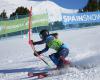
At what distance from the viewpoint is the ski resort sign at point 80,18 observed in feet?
104

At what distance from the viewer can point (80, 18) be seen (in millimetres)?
32344

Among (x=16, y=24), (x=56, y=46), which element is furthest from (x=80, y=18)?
(x=56, y=46)

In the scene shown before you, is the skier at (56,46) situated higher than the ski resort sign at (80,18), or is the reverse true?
the skier at (56,46)

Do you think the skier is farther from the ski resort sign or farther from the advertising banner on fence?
the ski resort sign

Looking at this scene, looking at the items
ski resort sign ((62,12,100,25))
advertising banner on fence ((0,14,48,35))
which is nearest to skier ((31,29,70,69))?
advertising banner on fence ((0,14,48,35))

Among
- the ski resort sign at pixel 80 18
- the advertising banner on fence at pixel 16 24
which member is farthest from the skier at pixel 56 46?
the ski resort sign at pixel 80 18

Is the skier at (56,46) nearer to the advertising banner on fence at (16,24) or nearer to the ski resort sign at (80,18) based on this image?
the advertising banner on fence at (16,24)

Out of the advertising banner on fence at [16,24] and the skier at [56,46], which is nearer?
the skier at [56,46]

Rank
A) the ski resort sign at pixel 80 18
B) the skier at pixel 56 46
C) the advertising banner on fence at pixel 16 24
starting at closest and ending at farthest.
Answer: the skier at pixel 56 46 → the advertising banner on fence at pixel 16 24 → the ski resort sign at pixel 80 18

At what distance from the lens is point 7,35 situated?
2906cm

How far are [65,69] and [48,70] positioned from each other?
60 cm

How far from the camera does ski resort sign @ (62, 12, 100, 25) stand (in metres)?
31.7

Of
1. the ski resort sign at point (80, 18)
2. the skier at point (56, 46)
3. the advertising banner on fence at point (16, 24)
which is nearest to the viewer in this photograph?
the skier at point (56, 46)

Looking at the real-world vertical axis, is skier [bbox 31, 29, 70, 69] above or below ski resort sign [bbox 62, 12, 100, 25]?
above
